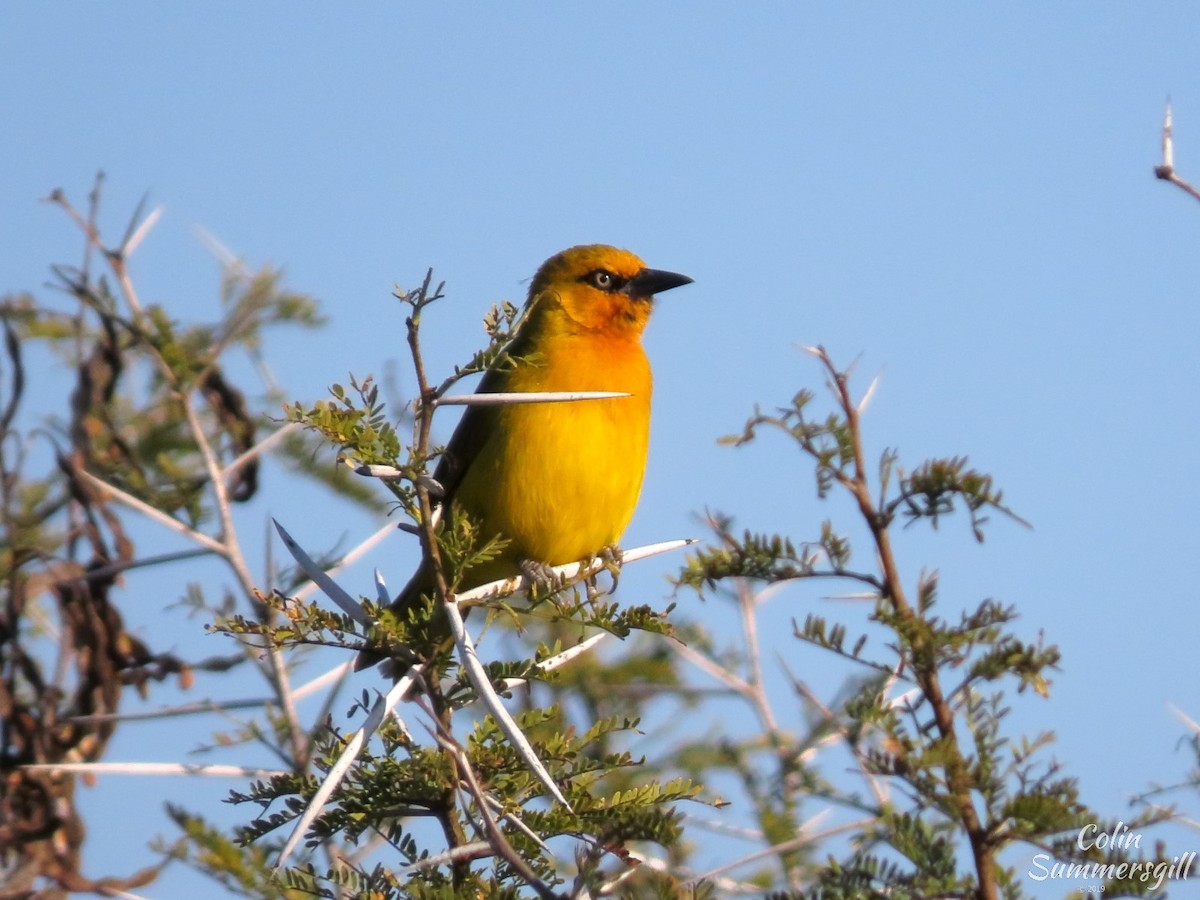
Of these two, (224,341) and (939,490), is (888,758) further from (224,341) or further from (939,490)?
(224,341)

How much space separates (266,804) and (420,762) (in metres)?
0.34

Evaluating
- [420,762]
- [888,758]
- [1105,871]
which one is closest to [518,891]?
[420,762]

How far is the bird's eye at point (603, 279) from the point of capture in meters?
6.83

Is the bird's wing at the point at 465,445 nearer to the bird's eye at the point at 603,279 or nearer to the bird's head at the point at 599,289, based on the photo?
the bird's head at the point at 599,289

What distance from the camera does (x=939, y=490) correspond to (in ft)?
8.13

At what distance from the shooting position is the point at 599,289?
679cm

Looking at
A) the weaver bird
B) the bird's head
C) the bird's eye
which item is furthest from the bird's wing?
the bird's eye

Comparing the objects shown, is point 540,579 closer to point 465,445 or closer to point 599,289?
point 465,445

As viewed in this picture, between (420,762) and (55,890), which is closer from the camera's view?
(420,762)

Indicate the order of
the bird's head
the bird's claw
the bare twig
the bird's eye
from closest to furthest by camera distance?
the bare twig < the bird's claw < the bird's head < the bird's eye

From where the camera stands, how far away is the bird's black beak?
6820 mm

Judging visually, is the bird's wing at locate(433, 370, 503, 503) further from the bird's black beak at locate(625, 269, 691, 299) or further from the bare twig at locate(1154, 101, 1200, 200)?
the bare twig at locate(1154, 101, 1200, 200)

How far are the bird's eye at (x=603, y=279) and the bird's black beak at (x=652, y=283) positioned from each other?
64 mm

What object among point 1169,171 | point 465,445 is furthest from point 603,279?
point 1169,171
